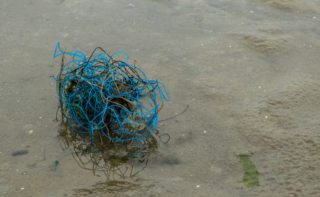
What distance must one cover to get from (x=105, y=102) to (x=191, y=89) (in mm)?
955

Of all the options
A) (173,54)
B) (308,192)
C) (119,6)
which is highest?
(119,6)

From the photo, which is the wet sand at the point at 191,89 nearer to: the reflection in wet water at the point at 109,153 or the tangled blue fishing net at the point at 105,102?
the reflection in wet water at the point at 109,153

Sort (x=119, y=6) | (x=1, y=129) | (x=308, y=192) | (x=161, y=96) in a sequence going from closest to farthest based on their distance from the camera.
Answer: (x=308, y=192)
(x=1, y=129)
(x=161, y=96)
(x=119, y=6)

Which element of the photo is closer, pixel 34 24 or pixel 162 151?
pixel 162 151

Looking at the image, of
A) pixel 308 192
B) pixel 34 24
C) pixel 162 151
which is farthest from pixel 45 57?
pixel 308 192

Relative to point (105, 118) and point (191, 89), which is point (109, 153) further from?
point (191, 89)

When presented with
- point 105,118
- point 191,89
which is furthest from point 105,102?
point 191,89

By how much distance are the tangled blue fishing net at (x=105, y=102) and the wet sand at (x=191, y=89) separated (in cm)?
21

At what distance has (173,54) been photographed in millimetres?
4141

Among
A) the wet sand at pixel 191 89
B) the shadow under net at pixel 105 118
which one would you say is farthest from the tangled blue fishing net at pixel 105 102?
the wet sand at pixel 191 89

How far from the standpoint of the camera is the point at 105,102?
119 inches

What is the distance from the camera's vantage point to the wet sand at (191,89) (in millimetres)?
2902

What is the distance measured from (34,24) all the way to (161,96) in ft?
6.05

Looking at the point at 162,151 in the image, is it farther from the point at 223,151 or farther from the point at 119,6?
the point at 119,6
